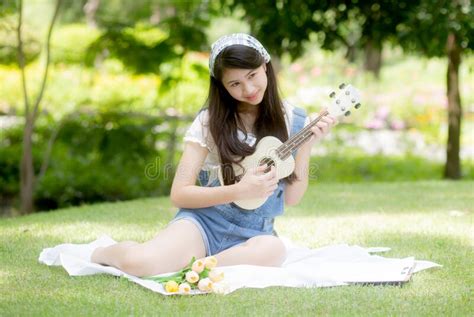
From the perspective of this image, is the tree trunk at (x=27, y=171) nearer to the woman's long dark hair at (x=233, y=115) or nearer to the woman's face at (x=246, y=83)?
the woman's long dark hair at (x=233, y=115)

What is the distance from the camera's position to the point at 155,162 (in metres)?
7.42

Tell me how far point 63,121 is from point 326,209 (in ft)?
10.3

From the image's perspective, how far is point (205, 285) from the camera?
289 centimetres

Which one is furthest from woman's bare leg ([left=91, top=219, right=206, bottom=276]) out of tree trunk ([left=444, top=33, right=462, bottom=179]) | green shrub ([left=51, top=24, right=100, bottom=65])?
green shrub ([left=51, top=24, right=100, bottom=65])

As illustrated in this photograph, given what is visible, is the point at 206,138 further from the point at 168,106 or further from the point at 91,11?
the point at 91,11

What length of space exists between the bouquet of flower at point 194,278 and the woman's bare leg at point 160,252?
8 centimetres

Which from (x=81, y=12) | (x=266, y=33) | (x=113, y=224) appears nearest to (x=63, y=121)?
(x=266, y=33)

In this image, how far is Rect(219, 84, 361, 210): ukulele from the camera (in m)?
3.26

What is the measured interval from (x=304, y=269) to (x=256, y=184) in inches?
16.7

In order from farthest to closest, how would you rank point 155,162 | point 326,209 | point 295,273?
point 155,162 → point 326,209 → point 295,273

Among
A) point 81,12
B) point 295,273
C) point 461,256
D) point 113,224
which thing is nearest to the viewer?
point 295,273

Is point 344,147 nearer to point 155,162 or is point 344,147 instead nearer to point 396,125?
point 396,125

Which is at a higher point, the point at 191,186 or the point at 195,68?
the point at 195,68

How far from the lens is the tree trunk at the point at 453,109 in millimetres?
6988
